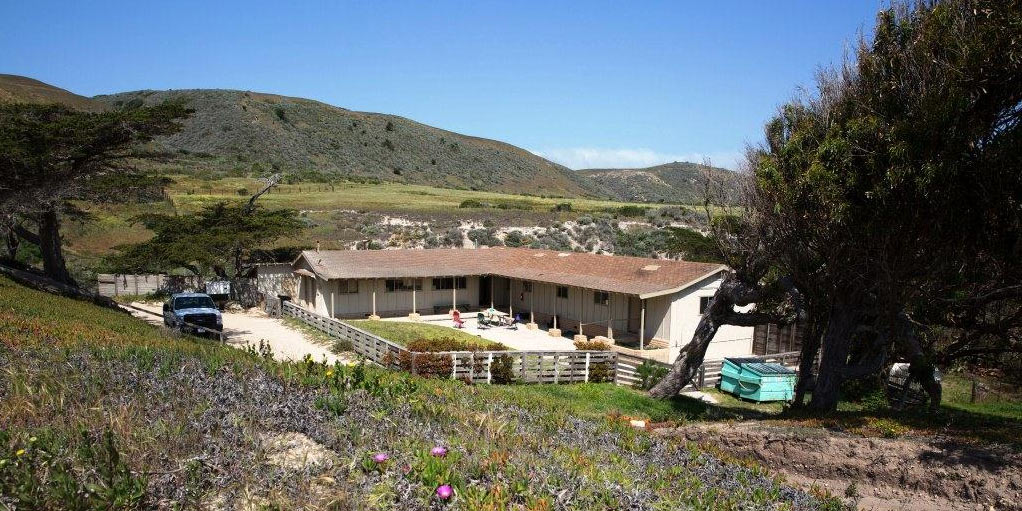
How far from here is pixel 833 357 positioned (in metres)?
13.9

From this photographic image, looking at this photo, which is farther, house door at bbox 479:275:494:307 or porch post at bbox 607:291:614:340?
house door at bbox 479:275:494:307

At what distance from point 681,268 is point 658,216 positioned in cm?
3971

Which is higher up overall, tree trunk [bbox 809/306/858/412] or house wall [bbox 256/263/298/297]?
tree trunk [bbox 809/306/858/412]

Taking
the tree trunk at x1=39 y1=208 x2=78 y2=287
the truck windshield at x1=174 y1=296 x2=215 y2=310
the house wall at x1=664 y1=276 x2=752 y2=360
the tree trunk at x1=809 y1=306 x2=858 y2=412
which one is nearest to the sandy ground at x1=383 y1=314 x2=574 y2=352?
the house wall at x1=664 y1=276 x2=752 y2=360

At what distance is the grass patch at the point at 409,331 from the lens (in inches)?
1070

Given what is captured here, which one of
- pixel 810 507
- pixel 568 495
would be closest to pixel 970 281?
pixel 810 507

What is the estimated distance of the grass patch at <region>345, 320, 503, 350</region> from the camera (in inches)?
1070

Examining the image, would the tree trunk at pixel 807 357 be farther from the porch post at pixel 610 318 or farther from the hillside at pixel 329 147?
the hillside at pixel 329 147

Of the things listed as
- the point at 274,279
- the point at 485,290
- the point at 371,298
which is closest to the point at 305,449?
the point at 371,298

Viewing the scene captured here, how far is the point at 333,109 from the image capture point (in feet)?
410

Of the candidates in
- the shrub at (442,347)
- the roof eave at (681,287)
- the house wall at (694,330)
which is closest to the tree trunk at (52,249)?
the shrub at (442,347)

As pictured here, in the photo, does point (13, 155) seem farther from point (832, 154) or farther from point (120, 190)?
point (832, 154)

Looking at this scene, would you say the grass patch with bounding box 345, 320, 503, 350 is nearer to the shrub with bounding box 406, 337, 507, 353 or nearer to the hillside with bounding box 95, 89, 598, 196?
the shrub with bounding box 406, 337, 507, 353

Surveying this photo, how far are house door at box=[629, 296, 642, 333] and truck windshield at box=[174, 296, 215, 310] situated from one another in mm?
17843
